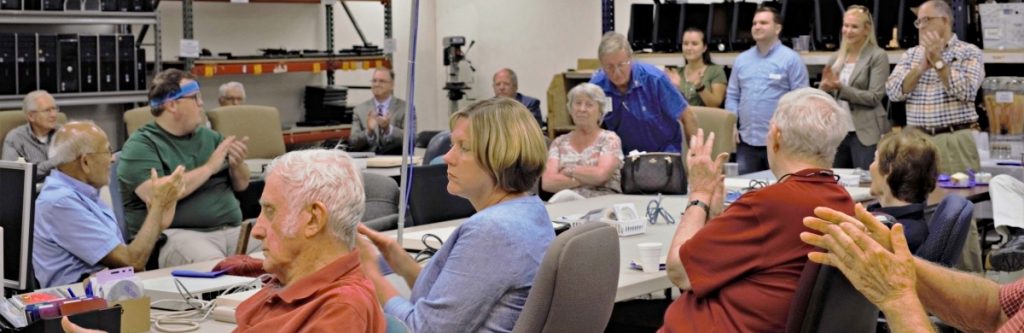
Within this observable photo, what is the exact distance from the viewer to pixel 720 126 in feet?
22.5

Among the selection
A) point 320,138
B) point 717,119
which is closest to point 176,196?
point 717,119

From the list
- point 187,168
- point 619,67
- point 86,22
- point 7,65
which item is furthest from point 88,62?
point 619,67

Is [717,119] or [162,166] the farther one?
[717,119]

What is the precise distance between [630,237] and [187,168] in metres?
2.04

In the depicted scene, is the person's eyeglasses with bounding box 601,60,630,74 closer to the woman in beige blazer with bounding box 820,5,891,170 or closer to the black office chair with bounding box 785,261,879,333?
the woman in beige blazer with bounding box 820,5,891,170

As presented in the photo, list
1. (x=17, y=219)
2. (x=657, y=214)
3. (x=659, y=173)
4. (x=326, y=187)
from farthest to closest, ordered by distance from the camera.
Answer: (x=659, y=173) < (x=657, y=214) < (x=17, y=219) < (x=326, y=187)

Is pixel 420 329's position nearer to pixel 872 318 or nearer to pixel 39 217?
pixel 872 318

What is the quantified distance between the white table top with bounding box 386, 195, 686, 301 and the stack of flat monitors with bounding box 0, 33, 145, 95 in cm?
451

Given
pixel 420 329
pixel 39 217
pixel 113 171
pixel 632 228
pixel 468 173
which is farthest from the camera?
pixel 113 171

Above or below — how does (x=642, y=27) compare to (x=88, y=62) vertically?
above

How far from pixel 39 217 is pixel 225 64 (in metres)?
5.56

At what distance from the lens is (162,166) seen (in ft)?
17.9

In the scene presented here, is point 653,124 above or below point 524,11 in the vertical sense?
below

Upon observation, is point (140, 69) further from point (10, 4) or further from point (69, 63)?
point (10, 4)
